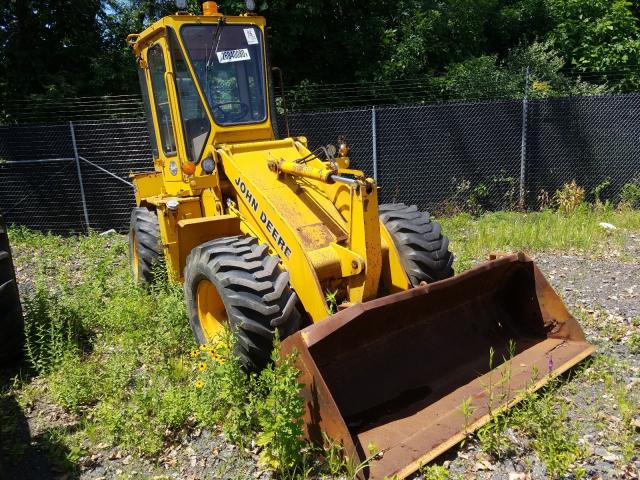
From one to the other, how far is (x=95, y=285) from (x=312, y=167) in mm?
3423

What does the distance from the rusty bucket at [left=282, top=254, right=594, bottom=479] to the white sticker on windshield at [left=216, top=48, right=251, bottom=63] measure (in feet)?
9.40

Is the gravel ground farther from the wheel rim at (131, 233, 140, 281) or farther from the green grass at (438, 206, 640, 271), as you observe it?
the wheel rim at (131, 233, 140, 281)

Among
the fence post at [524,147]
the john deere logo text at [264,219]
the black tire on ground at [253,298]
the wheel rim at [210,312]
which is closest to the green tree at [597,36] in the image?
the fence post at [524,147]

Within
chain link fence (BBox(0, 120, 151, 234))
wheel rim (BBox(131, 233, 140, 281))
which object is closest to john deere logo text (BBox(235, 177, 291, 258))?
wheel rim (BBox(131, 233, 140, 281))

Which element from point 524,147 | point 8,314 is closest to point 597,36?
point 524,147

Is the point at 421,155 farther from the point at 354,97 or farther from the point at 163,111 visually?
the point at 163,111

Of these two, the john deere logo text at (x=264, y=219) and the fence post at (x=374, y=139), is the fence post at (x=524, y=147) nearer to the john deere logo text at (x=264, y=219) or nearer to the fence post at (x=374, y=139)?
the fence post at (x=374, y=139)

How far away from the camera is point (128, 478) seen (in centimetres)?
337

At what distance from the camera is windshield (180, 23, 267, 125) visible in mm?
5043

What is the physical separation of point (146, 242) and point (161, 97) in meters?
1.57

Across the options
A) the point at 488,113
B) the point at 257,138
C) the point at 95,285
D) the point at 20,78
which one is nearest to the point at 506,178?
the point at 488,113

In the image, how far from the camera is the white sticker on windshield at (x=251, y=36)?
528 cm

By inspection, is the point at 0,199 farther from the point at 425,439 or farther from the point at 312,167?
the point at 425,439

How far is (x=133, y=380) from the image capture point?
178 inches
